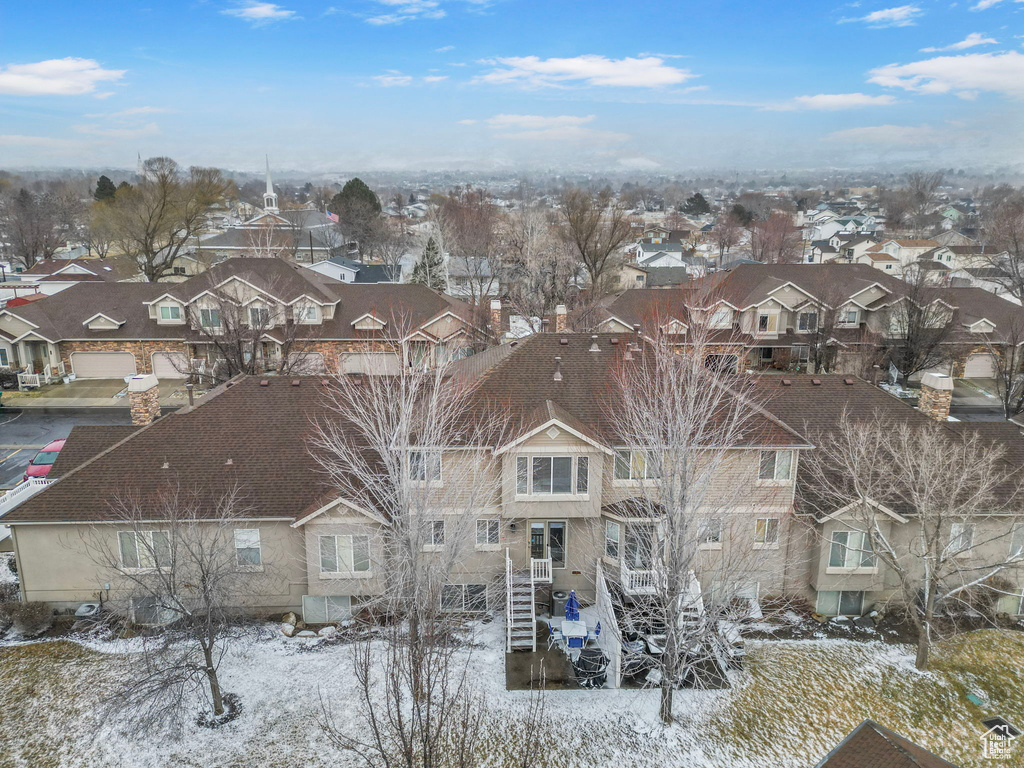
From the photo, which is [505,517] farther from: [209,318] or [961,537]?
[209,318]

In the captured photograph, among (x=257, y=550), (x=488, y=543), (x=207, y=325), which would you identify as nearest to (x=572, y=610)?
(x=488, y=543)

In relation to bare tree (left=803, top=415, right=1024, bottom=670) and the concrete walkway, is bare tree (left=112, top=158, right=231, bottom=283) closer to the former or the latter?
the concrete walkway

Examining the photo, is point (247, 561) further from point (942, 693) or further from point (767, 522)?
point (942, 693)

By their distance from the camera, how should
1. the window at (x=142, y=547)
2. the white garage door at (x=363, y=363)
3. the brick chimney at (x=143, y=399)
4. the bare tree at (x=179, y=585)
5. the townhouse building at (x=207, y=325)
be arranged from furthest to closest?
the white garage door at (x=363, y=363) → the townhouse building at (x=207, y=325) → the brick chimney at (x=143, y=399) → the window at (x=142, y=547) → the bare tree at (x=179, y=585)

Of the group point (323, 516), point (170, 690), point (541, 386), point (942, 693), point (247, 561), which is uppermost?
point (541, 386)

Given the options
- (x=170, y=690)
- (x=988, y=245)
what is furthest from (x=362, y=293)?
(x=988, y=245)

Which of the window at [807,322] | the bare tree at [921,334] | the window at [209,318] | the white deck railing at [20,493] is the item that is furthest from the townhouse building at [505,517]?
the window at [807,322]

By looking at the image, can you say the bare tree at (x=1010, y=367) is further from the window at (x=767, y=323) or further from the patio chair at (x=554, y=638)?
the patio chair at (x=554, y=638)
